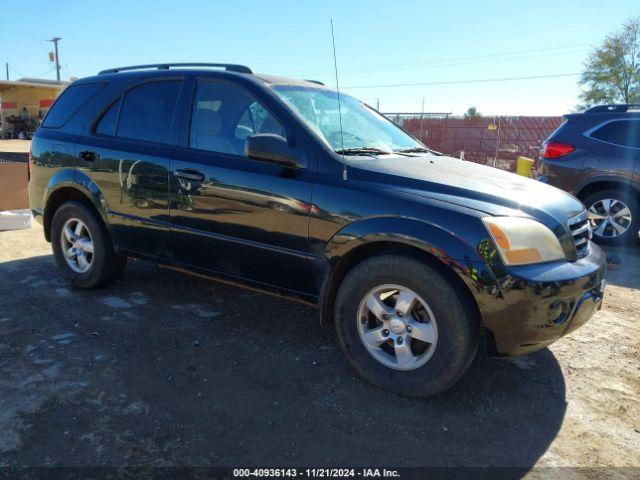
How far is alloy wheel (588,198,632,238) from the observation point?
6.52 meters

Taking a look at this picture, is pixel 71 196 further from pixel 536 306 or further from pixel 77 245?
pixel 536 306

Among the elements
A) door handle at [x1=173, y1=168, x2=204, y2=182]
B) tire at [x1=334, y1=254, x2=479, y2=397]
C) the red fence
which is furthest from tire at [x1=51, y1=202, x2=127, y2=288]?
the red fence

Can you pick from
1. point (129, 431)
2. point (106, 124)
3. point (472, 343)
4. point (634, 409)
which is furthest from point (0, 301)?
point (634, 409)

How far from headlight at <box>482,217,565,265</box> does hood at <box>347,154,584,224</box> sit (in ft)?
0.25

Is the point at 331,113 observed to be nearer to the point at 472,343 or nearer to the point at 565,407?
the point at 472,343

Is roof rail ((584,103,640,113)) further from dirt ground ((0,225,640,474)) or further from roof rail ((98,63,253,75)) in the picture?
roof rail ((98,63,253,75))

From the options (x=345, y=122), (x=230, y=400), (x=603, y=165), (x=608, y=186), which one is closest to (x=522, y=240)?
(x=345, y=122)

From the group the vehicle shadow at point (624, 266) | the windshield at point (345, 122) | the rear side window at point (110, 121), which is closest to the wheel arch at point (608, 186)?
the vehicle shadow at point (624, 266)

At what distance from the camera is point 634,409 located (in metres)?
2.91

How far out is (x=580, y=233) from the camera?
3.06 m

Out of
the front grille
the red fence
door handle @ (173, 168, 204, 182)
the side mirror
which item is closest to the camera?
the front grille

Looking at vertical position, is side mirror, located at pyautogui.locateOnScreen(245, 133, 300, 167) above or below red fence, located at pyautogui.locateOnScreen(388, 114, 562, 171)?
below

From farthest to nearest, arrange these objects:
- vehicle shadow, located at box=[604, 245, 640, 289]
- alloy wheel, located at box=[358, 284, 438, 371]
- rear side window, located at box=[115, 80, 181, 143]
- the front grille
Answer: vehicle shadow, located at box=[604, 245, 640, 289], rear side window, located at box=[115, 80, 181, 143], the front grille, alloy wheel, located at box=[358, 284, 438, 371]

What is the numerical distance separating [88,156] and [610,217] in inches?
242
